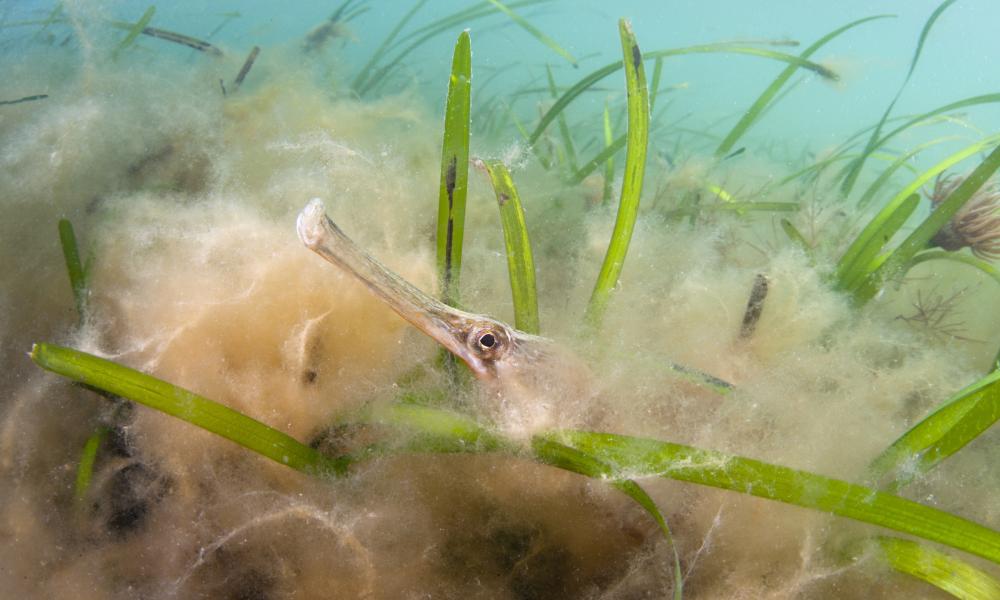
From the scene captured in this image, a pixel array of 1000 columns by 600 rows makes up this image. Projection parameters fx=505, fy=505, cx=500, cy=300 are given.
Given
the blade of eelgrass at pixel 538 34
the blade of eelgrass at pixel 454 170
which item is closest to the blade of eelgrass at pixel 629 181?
the blade of eelgrass at pixel 454 170

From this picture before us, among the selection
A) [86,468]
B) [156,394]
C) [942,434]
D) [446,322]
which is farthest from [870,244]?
[86,468]

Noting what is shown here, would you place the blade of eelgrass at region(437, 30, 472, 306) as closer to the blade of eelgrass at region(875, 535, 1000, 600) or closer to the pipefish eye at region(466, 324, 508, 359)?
the pipefish eye at region(466, 324, 508, 359)

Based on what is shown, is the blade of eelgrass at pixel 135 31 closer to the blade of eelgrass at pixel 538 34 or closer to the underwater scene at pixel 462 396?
the underwater scene at pixel 462 396

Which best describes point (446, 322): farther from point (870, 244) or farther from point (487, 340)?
point (870, 244)

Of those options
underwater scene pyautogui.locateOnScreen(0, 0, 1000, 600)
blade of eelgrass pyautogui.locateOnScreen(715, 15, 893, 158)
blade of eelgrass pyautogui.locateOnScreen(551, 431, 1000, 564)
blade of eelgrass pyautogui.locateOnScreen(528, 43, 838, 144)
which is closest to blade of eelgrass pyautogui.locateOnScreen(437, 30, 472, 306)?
underwater scene pyautogui.locateOnScreen(0, 0, 1000, 600)

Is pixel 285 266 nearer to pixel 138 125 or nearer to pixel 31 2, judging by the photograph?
pixel 138 125

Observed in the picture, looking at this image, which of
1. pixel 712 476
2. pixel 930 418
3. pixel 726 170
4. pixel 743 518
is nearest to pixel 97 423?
pixel 712 476
